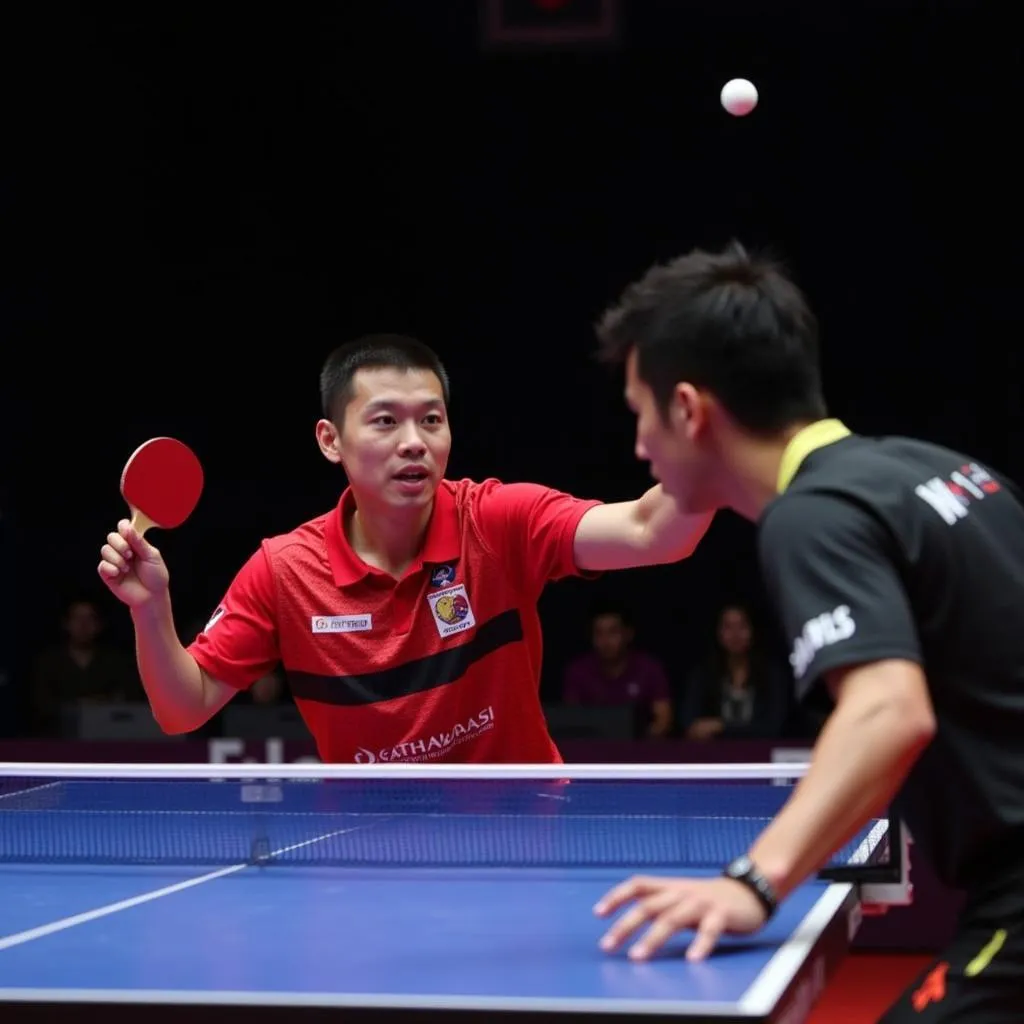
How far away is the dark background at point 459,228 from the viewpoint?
9609mm

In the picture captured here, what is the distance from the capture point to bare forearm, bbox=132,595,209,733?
335 centimetres

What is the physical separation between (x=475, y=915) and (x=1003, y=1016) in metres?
0.73

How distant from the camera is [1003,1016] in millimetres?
1915

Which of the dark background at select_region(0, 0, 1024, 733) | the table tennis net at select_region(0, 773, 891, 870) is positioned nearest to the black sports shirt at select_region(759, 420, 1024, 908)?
the table tennis net at select_region(0, 773, 891, 870)

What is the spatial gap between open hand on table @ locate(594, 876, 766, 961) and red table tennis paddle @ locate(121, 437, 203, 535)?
1.95 metres

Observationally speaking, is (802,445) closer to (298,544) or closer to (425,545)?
(425,545)

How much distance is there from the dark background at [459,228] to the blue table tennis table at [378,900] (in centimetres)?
682

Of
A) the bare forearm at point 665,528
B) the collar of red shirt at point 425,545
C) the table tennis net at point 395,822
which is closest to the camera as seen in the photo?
the table tennis net at point 395,822

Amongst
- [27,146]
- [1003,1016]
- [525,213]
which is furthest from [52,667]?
[1003,1016]

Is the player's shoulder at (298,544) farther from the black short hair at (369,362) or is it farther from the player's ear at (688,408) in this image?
the player's ear at (688,408)

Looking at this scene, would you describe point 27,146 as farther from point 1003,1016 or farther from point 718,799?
point 1003,1016

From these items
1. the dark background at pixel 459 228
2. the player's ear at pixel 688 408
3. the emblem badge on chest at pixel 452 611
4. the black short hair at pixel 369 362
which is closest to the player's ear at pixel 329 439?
the black short hair at pixel 369 362

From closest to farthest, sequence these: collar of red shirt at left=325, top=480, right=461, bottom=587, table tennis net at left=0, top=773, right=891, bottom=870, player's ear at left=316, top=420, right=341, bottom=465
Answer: table tennis net at left=0, top=773, right=891, bottom=870 → collar of red shirt at left=325, top=480, right=461, bottom=587 → player's ear at left=316, top=420, right=341, bottom=465

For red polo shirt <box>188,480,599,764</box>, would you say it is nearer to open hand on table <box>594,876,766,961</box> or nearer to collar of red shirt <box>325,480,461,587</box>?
collar of red shirt <box>325,480,461,587</box>
